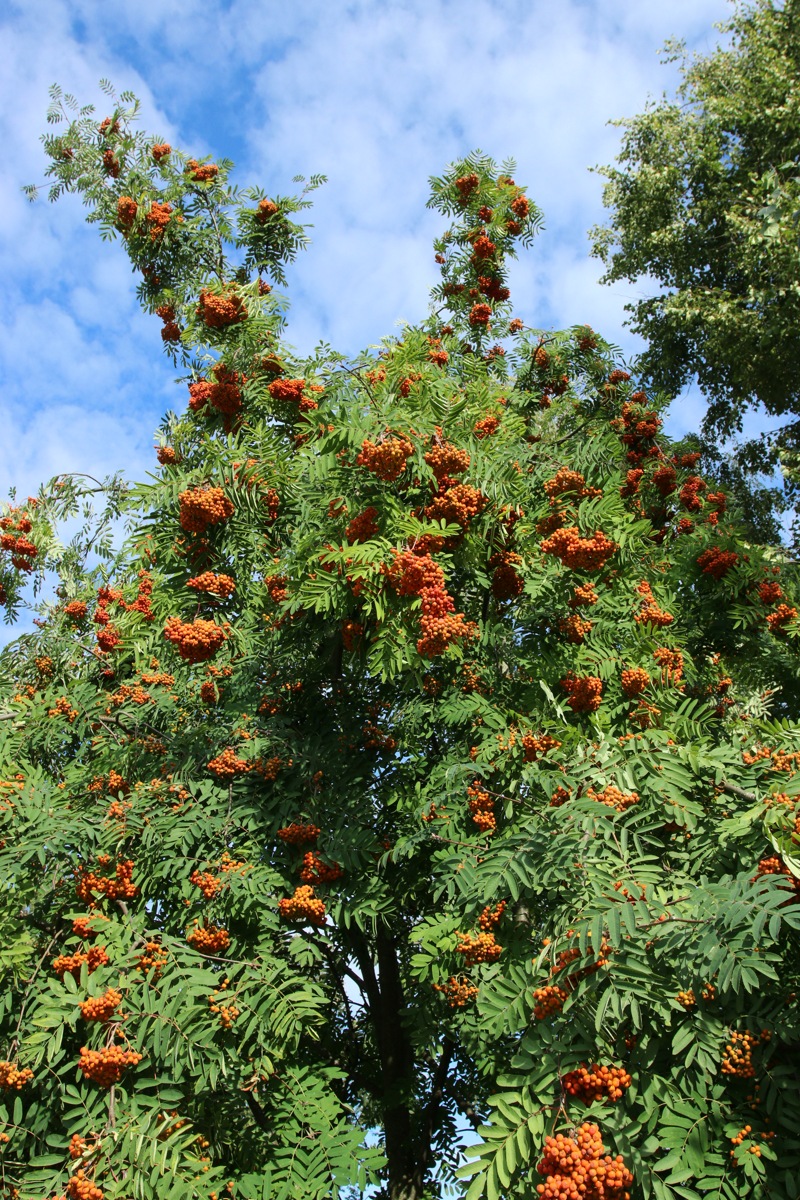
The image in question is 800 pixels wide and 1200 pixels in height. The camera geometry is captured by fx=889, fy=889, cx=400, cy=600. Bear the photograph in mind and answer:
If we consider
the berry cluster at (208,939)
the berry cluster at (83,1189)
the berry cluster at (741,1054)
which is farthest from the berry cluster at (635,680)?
the berry cluster at (83,1189)

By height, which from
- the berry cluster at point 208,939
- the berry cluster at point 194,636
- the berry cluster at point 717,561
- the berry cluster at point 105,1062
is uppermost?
the berry cluster at point 717,561

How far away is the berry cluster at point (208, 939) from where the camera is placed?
423 centimetres

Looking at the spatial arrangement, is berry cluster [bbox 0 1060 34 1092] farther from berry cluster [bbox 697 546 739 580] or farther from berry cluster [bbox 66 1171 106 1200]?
berry cluster [bbox 697 546 739 580]

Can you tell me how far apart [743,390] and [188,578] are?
461 inches

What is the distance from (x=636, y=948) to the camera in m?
2.86

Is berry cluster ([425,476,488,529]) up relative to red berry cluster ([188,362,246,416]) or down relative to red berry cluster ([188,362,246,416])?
down

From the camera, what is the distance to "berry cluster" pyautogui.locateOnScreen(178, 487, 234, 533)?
16.4ft

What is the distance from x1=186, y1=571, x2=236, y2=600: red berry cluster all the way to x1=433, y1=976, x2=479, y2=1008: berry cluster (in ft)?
7.91

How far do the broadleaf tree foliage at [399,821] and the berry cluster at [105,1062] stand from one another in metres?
0.02

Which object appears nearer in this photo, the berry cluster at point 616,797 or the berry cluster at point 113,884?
the berry cluster at point 616,797

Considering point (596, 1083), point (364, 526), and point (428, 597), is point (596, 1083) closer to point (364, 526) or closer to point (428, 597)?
point (428, 597)

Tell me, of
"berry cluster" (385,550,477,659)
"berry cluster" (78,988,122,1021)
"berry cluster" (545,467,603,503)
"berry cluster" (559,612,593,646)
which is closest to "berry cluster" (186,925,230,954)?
"berry cluster" (78,988,122,1021)

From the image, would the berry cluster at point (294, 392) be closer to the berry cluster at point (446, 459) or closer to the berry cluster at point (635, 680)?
the berry cluster at point (446, 459)

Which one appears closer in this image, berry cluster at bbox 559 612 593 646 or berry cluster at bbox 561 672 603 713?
berry cluster at bbox 561 672 603 713
